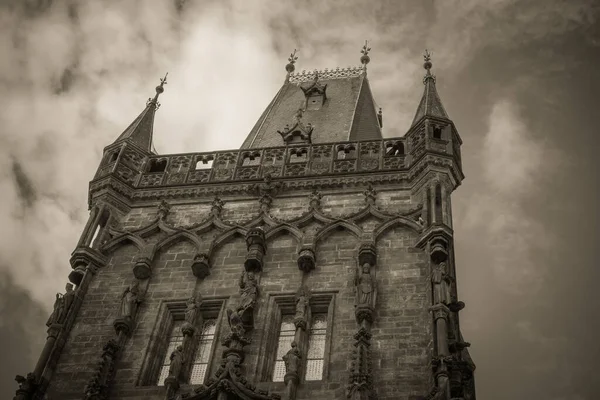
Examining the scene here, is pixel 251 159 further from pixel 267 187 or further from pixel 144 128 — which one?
pixel 144 128

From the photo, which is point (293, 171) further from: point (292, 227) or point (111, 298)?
point (111, 298)

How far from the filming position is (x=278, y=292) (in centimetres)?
1827

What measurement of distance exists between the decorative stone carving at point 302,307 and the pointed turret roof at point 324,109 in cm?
815

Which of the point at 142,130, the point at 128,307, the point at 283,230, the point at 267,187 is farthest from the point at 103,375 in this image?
the point at 142,130

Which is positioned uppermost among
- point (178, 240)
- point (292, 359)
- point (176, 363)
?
point (178, 240)

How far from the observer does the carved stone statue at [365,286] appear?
677 inches

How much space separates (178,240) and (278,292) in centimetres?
313

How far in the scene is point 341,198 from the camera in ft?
68.6

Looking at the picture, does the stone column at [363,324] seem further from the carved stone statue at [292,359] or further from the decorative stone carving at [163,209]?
the decorative stone carving at [163,209]

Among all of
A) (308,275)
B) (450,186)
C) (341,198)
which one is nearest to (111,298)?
(308,275)

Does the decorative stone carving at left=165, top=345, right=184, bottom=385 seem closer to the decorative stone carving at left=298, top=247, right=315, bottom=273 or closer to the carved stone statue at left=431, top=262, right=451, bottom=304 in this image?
the decorative stone carving at left=298, top=247, right=315, bottom=273

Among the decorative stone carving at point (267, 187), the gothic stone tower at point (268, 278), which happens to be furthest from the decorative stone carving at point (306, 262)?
the decorative stone carving at point (267, 187)

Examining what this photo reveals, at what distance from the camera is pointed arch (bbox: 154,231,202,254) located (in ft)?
65.7

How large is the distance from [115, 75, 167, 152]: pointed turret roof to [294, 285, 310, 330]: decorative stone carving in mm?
7378
